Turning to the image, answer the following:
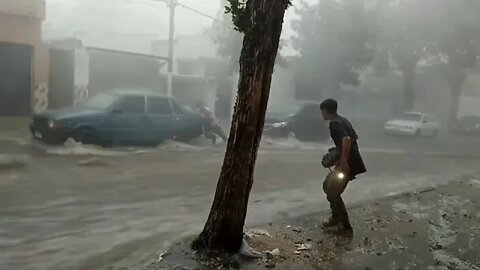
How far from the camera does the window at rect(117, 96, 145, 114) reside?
1163 centimetres

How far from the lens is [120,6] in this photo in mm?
28828

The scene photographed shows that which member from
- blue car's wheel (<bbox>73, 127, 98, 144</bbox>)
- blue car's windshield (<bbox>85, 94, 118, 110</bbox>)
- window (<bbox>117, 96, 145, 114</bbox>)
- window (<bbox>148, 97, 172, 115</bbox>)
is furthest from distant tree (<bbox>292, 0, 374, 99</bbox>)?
blue car's wheel (<bbox>73, 127, 98, 144</bbox>)

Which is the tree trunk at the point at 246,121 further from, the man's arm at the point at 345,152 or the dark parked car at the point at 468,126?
the dark parked car at the point at 468,126

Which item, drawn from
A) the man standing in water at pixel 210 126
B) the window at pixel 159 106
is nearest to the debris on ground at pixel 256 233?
the window at pixel 159 106

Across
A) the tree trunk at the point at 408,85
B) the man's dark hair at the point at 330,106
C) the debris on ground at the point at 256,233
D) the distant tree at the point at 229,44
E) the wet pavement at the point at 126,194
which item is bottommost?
the wet pavement at the point at 126,194

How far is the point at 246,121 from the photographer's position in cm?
441

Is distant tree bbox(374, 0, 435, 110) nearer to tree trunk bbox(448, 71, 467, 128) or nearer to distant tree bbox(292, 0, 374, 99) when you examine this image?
distant tree bbox(292, 0, 374, 99)

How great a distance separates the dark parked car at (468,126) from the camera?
2945 cm

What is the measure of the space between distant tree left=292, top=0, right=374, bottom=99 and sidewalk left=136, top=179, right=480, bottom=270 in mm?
16364

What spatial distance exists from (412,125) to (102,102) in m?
16.2

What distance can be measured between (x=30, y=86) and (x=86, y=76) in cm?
167

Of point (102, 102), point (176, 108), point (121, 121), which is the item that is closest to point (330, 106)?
point (121, 121)

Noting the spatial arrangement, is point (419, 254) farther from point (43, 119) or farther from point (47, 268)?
point (43, 119)

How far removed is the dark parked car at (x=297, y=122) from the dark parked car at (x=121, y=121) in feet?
11.2
